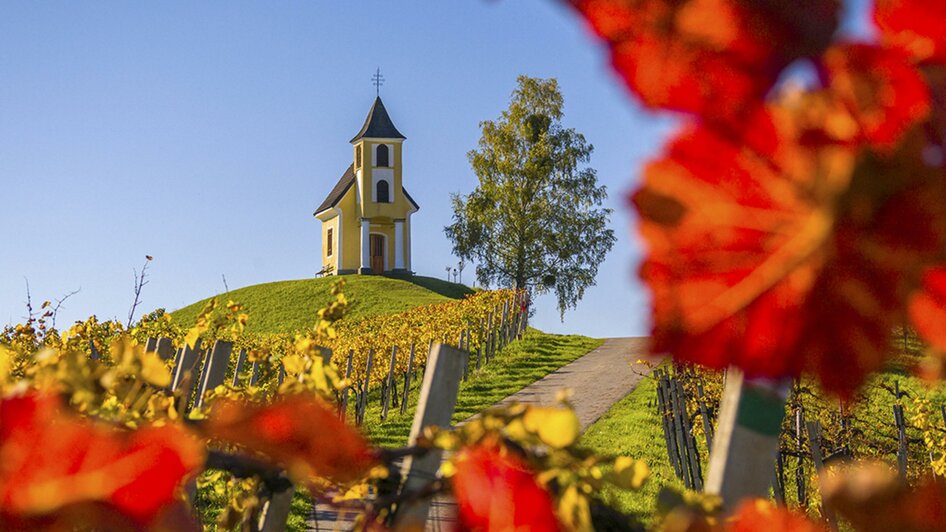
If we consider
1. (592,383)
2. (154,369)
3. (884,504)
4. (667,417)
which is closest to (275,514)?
(154,369)

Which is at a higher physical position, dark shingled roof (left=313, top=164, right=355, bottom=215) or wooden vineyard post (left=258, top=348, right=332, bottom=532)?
dark shingled roof (left=313, top=164, right=355, bottom=215)

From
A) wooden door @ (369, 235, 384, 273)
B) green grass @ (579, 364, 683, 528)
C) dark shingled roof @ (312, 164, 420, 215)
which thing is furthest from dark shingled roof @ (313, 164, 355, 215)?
green grass @ (579, 364, 683, 528)

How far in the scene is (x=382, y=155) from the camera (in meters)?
42.8

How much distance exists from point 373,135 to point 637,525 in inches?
1688

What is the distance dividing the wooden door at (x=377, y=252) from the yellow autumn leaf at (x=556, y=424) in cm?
4147

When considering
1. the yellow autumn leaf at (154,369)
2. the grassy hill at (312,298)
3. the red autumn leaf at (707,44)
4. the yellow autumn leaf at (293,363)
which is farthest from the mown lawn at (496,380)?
the grassy hill at (312,298)

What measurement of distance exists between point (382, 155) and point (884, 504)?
42.9m

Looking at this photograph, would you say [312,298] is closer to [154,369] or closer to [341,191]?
[341,191]

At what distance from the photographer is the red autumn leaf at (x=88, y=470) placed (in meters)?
0.44

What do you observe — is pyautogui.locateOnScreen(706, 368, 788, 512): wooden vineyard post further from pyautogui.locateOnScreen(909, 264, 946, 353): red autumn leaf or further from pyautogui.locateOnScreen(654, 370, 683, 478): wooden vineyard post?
pyautogui.locateOnScreen(654, 370, 683, 478): wooden vineyard post

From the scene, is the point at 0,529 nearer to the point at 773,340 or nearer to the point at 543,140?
the point at 773,340

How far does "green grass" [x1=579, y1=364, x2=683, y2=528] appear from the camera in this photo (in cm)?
848

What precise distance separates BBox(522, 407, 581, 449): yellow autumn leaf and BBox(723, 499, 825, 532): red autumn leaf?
119mm

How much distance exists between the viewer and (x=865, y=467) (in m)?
0.43
